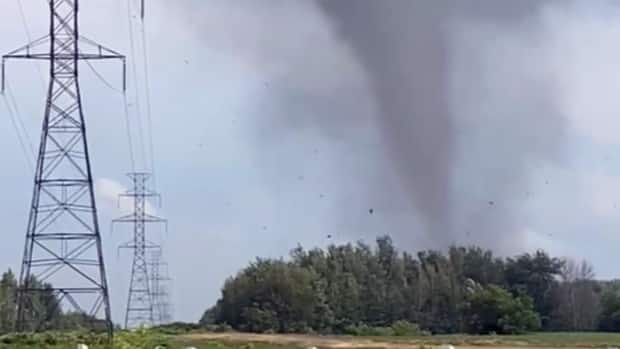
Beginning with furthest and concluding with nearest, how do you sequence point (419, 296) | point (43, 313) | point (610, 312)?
point (419, 296), point (610, 312), point (43, 313)

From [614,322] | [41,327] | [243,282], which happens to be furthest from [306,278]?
[41,327]

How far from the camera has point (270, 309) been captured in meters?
156

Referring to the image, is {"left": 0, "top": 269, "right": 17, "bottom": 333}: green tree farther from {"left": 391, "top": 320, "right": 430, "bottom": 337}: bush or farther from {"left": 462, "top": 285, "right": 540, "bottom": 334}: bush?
{"left": 462, "top": 285, "right": 540, "bottom": 334}: bush

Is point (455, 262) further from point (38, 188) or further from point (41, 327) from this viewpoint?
point (38, 188)

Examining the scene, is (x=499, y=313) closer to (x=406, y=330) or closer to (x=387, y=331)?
(x=406, y=330)

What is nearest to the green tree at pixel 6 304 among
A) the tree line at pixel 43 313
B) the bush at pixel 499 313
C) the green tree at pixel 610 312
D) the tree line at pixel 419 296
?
the tree line at pixel 43 313

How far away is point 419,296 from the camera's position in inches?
6860

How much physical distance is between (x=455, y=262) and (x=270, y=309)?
3413 cm

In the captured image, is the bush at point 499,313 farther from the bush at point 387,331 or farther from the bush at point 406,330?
the bush at point 387,331

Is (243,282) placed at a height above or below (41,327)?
above

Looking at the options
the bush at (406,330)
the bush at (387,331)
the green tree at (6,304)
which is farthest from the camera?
the bush at (406,330)

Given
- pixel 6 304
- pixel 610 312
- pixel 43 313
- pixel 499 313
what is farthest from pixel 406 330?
pixel 43 313

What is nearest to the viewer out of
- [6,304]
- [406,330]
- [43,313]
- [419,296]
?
[43,313]

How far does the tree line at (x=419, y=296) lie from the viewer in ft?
495
